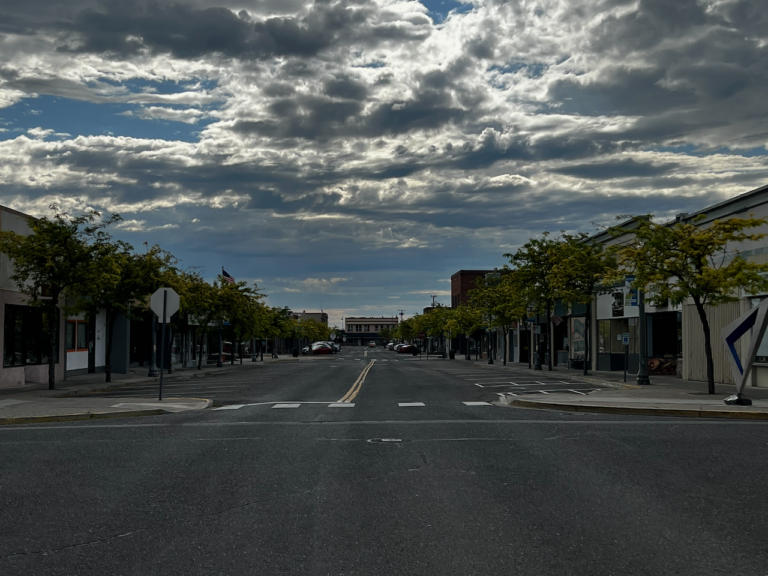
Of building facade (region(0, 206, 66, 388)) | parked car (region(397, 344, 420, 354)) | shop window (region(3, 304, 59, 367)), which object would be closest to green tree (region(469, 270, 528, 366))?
shop window (region(3, 304, 59, 367))

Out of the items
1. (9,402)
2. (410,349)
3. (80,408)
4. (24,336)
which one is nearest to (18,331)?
(24,336)

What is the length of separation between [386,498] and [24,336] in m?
23.7

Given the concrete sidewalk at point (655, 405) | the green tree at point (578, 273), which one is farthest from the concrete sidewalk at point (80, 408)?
the green tree at point (578, 273)

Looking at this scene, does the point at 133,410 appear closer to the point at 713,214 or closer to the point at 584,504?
the point at 584,504

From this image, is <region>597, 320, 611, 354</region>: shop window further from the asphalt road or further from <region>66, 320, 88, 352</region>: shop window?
the asphalt road

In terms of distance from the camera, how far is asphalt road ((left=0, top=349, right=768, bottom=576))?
19.8ft

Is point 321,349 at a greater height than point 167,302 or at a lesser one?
lesser

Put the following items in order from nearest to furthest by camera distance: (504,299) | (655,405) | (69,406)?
(655,405) < (69,406) < (504,299)

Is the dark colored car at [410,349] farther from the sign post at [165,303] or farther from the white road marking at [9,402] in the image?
the white road marking at [9,402]

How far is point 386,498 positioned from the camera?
821 cm

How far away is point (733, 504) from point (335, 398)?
49.8ft

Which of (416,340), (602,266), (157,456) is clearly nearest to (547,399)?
(157,456)

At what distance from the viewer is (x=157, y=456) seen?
1107cm

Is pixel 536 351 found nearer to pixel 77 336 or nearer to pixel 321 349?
pixel 77 336
